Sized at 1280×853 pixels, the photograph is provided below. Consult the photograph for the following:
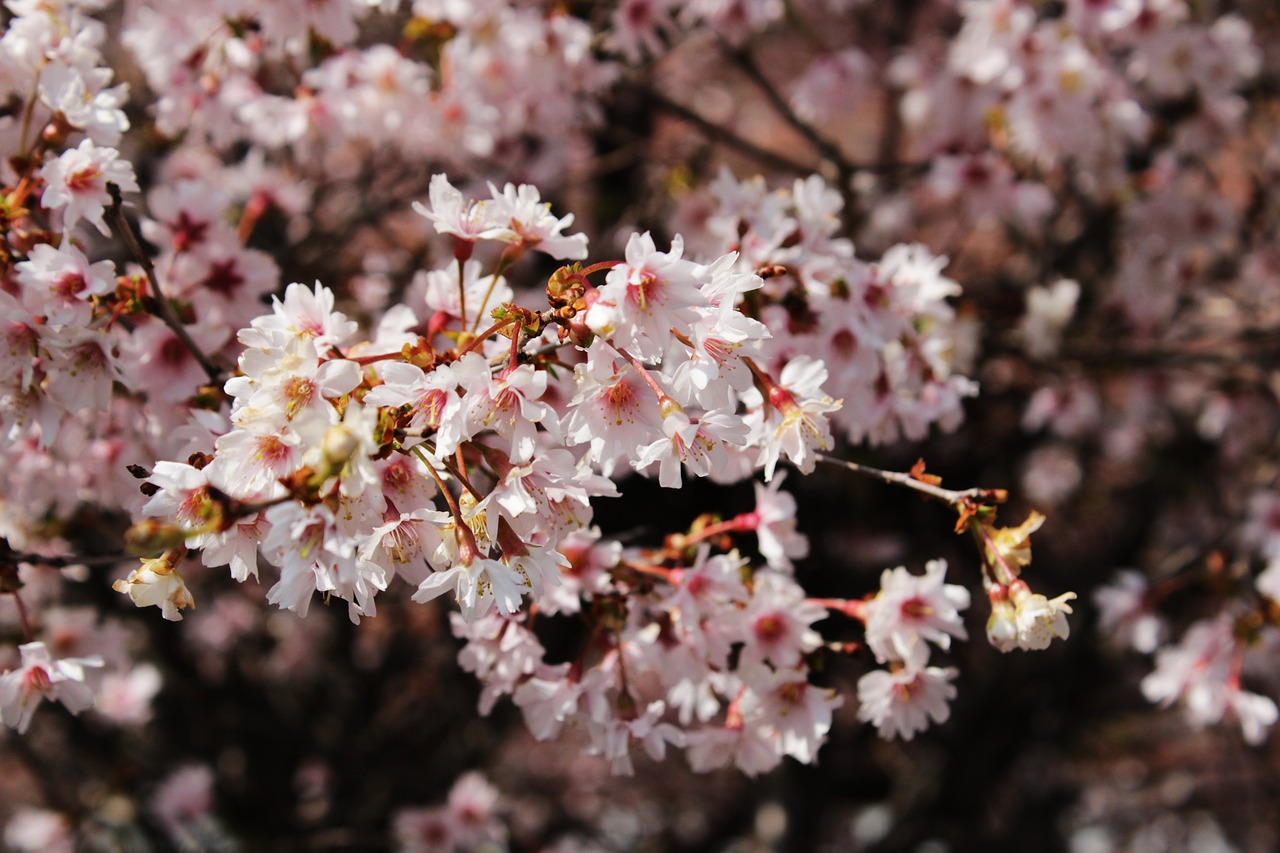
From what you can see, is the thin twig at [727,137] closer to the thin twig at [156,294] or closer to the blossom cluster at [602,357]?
the blossom cluster at [602,357]

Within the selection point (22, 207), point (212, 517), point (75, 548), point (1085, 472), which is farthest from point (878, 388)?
point (1085, 472)

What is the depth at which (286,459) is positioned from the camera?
1.45 m

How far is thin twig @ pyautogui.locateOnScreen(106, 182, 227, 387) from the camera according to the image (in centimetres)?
174

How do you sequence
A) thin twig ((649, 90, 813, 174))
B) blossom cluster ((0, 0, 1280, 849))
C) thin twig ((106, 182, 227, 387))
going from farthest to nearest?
1. thin twig ((649, 90, 813, 174))
2. thin twig ((106, 182, 227, 387))
3. blossom cluster ((0, 0, 1280, 849))

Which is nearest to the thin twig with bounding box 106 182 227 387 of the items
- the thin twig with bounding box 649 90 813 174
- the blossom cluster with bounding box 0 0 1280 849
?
the blossom cluster with bounding box 0 0 1280 849

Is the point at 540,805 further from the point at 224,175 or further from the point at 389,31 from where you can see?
the point at 389,31

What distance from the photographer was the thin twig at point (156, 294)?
1743 mm

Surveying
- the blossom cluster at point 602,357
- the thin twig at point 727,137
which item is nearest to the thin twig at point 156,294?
the blossom cluster at point 602,357

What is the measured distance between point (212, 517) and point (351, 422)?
0.23 metres

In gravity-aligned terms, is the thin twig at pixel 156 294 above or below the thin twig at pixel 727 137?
above

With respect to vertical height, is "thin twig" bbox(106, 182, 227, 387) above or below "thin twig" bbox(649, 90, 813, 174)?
above

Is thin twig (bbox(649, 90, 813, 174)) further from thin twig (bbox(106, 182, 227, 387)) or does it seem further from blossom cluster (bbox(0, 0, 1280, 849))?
thin twig (bbox(106, 182, 227, 387))

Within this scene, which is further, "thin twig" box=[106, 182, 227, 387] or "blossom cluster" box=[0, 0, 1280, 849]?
"thin twig" box=[106, 182, 227, 387]

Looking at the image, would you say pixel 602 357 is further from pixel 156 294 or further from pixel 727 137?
pixel 727 137
